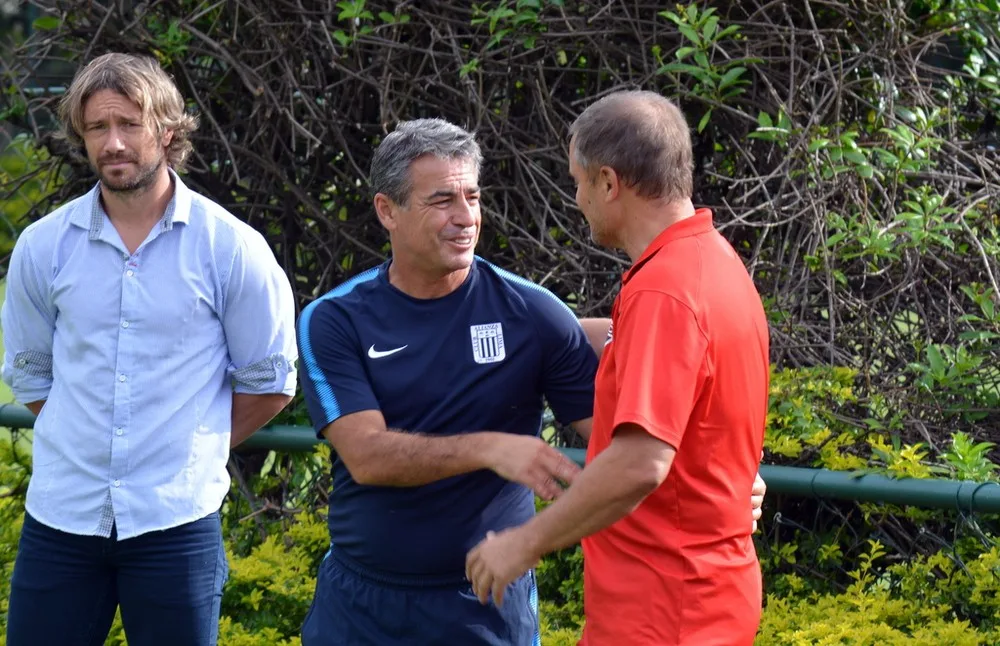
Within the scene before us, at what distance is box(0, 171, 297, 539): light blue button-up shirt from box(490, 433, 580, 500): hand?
105 cm

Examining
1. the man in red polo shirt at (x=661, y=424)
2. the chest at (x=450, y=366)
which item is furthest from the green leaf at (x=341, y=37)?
the man in red polo shirt at (x=661, y=424)

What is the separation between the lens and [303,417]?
5.04 meters

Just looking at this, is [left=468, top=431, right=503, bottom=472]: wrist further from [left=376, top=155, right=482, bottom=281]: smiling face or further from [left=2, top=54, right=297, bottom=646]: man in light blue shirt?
[left=2, top=54, right=297, bottom=646]: man in light blue shirt

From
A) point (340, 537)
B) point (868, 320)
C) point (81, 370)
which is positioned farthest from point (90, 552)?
point (868, 320)

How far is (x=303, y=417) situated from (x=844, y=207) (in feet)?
7.12

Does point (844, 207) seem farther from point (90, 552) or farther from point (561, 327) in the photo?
point (90, 552)

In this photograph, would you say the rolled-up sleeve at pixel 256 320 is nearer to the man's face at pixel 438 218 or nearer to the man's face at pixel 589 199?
the man's face at pixel 438 218

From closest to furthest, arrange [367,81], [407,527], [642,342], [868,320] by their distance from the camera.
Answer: [642,342] → [407,527] → [868,320] → [367,81]

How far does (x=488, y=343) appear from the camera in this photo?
3.17m

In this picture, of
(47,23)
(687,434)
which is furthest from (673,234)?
(47,23)

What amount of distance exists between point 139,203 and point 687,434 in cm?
174

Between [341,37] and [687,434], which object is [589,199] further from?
[341,37]

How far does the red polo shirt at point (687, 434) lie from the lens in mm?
2549

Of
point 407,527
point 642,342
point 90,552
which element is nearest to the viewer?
point 642,342
